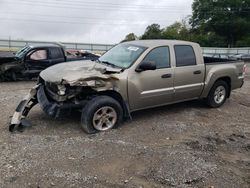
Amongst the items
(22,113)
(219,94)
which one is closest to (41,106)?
(22,113)

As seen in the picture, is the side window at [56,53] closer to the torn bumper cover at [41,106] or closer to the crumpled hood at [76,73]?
the crumpled hood at [76,73]

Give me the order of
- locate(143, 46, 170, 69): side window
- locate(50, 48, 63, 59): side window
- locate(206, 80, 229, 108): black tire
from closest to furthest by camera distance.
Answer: locate(143, 46, 170, 69): side window < locate(206, 80, 229, 108): black tire < locate(50, 48, 63, 59): side window

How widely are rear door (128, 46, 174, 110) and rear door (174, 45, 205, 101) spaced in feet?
0.73

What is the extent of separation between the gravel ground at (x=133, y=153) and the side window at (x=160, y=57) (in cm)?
117

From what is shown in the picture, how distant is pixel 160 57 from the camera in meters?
7.11

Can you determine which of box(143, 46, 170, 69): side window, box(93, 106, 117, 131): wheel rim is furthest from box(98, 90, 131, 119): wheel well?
box(143, 46, 170, 69): side window

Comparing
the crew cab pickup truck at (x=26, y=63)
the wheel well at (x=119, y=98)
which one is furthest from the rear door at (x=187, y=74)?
the crew cab pickup truck at (x=26, y=63)

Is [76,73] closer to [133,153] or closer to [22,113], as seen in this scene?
[22,113]

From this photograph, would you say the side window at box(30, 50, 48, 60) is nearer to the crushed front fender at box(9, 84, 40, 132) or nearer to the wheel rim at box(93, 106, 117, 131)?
the crushed front fender at box(9, 84, 40, 132)

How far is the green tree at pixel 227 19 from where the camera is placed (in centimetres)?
6438

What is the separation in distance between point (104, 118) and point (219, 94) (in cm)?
363

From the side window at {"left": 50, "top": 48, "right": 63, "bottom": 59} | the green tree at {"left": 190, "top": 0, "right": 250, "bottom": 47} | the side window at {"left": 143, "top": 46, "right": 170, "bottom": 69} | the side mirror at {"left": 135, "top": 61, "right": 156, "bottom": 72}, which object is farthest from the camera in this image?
the green tree at {"left": 190, "top": 0, "right": 250, "bottom": 47}

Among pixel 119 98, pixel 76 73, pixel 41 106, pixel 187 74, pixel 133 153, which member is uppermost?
pixel 76 73

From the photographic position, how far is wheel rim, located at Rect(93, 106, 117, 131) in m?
6.12
